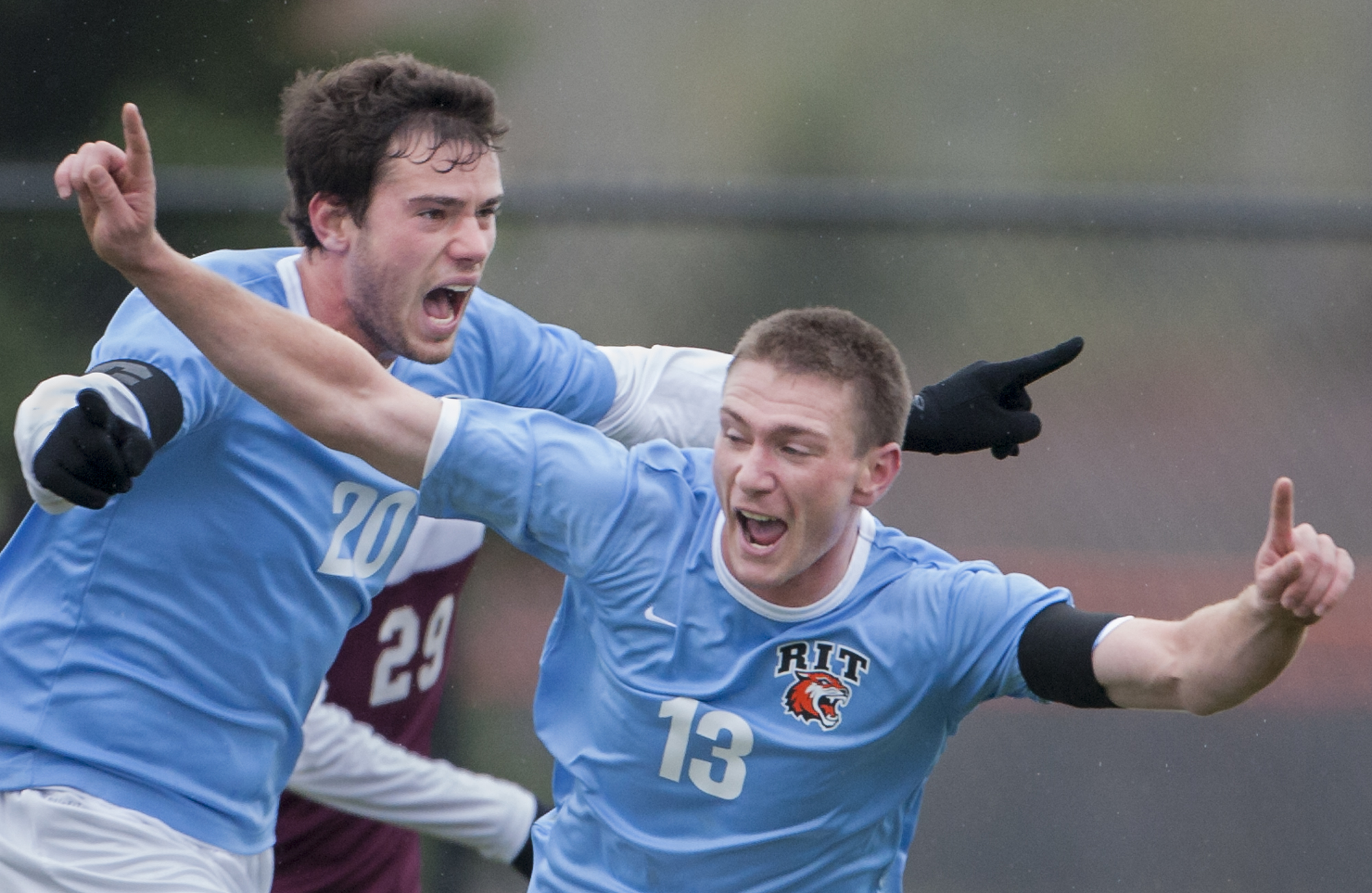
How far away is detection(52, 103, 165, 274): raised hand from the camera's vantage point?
5.91 ft

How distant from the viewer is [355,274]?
2.36 metres

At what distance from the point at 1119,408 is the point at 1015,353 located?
334 millimetres

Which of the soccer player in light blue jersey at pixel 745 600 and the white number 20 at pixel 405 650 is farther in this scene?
the white number 20 at pixel 405 650

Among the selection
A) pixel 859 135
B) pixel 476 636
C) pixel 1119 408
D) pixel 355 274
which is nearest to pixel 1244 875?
pixel 1119 408

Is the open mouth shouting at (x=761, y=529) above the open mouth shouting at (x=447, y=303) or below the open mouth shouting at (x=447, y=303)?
below

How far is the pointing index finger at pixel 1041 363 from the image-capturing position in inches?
95.2

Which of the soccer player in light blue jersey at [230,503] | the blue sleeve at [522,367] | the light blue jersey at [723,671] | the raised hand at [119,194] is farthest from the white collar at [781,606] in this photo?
the raised hand at [119,194]

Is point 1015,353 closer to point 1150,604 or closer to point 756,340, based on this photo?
point 1150,604

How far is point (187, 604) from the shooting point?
2.18 m

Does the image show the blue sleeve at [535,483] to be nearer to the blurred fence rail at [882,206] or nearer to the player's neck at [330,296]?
the player's neck at [330,296]

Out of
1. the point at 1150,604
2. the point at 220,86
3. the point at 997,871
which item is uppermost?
the point at 220,86

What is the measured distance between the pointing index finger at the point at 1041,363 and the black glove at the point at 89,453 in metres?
1.39

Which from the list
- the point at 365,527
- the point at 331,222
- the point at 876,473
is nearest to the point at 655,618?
the point at 876,473

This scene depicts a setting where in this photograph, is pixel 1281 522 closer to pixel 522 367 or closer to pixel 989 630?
pixel 989 630
